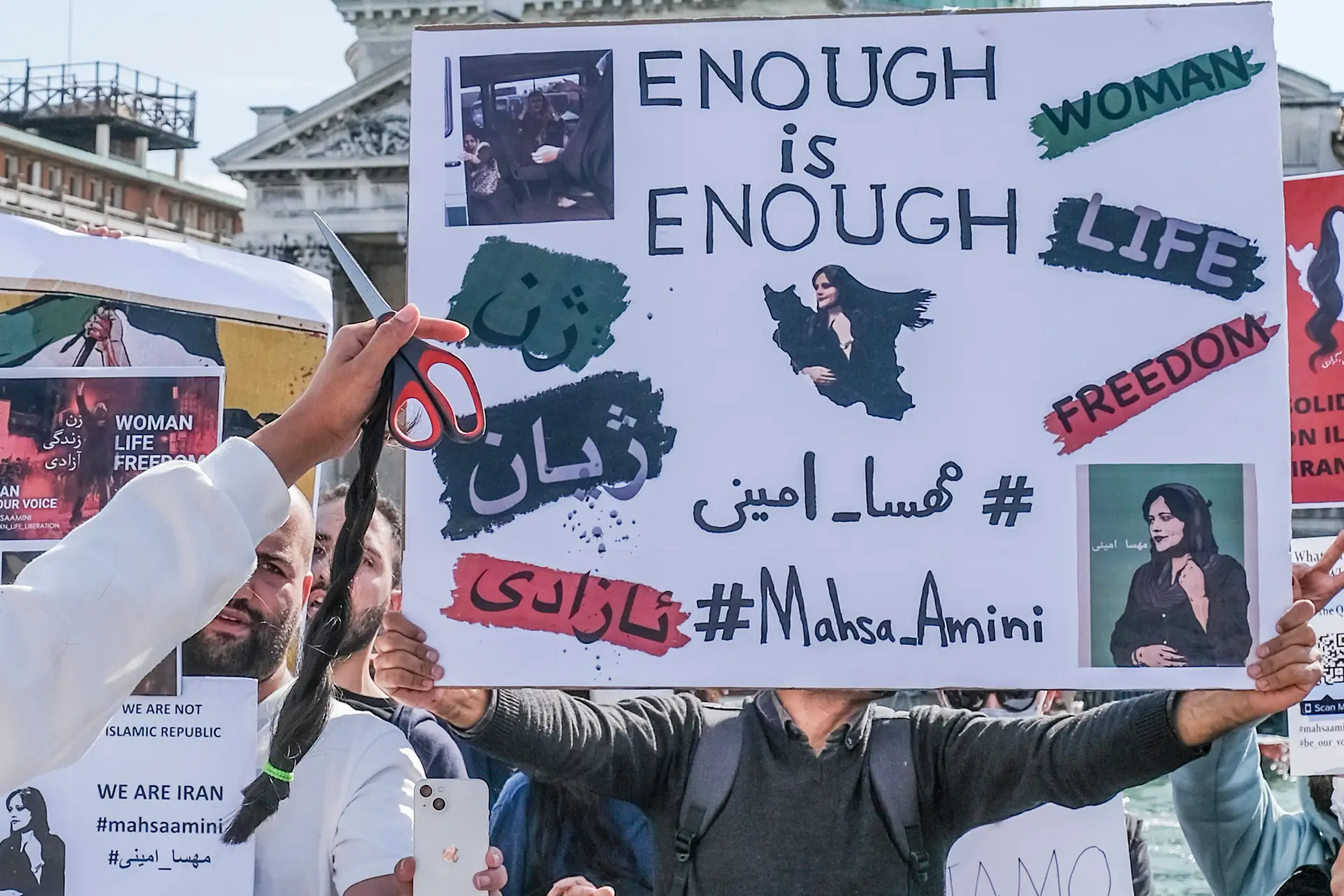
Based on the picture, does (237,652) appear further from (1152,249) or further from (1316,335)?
(1316,335)

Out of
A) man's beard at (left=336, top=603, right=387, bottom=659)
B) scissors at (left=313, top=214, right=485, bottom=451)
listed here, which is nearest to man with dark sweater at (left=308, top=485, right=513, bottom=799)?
man's beard at (left=336, top=603, right=387, bottom=659)

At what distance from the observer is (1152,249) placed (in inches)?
63.2

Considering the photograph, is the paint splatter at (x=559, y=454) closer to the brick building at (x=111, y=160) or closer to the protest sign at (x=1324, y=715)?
the protest sign at (x=1324, y=715)

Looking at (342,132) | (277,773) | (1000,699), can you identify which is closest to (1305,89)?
(342,132)

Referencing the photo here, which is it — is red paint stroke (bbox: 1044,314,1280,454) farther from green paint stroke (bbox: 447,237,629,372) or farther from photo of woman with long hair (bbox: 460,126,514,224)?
photo of woman with long hair (bbox: 460,126,514,224)

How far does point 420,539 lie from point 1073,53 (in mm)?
777

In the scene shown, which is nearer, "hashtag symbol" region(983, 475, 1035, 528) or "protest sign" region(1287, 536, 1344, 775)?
"hashtag symbol" region(983, 475, 1035, 528)

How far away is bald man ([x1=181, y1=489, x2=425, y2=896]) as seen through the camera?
183 cm

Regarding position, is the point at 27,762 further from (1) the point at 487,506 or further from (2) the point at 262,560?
(2) the point at 262,560

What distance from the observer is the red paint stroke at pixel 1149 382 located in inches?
62.1

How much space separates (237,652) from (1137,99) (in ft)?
3.75

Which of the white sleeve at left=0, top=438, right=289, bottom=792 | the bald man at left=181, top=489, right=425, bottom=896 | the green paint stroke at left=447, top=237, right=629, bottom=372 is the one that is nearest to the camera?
the white sleeve at left=0, top=438, right=289, bottom=792

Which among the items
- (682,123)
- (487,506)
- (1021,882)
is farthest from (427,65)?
(1021,882)

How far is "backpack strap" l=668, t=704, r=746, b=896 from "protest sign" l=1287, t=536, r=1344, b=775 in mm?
837
